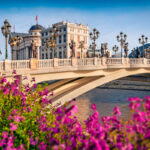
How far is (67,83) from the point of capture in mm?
23547

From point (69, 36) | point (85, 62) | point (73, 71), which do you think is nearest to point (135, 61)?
point (85, 62)

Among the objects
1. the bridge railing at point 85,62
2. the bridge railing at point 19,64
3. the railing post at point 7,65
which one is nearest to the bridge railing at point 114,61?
the bridge railing at point 85,62

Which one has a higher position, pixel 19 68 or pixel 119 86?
pixel 19 68

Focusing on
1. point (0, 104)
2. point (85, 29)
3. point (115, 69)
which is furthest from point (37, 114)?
point (85, 29)

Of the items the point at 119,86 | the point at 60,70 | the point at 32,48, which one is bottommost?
the point at 119,86

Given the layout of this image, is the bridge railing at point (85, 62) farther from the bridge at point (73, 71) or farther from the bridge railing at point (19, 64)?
the bridge railing at point (19, 64)

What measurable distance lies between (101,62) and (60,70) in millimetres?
5421

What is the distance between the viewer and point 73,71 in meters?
21.5

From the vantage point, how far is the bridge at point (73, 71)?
18.3 m

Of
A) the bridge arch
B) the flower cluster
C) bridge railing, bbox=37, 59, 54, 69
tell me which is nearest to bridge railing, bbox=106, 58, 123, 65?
the bridge arch

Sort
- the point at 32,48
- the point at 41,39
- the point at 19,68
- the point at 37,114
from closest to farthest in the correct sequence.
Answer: the point at 37,114, the point at 19,68, the point at 32,48, the point at 41,39

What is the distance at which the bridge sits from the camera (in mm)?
18297

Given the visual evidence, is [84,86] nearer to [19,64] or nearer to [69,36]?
[19,64]

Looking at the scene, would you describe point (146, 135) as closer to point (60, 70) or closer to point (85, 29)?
point (60, 70)
